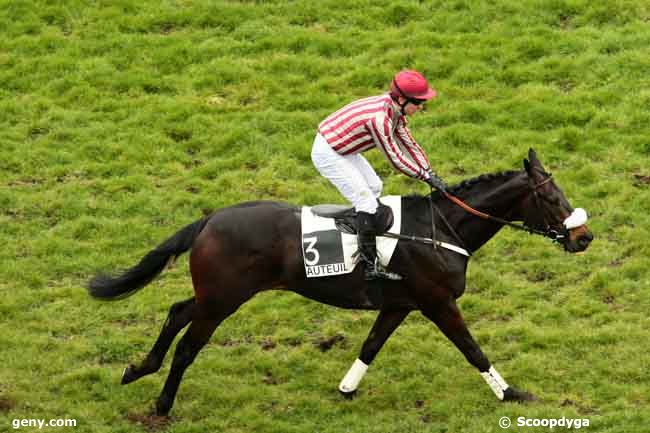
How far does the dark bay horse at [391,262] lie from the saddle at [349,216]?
17 centimetres

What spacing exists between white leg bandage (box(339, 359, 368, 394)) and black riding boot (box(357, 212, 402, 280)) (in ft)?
2.98

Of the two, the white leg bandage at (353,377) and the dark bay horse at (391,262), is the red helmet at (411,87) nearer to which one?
the dark bay horse at (391,262)

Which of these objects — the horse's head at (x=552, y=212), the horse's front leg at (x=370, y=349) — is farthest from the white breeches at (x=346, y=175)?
the horse's head at (x=552, y=212)

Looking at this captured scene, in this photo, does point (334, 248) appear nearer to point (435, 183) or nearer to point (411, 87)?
point (435, 183)

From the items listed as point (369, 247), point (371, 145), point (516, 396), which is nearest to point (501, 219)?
point (369, 247)

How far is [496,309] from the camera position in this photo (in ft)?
40.5

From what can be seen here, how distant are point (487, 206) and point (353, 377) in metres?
2.07

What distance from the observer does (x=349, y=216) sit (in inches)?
421

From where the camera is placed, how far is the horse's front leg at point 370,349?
10.9 metres

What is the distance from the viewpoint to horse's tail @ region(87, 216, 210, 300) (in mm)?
10812

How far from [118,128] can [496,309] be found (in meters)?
6.63

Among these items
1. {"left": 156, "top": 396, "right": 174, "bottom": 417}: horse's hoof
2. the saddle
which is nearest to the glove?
the saddle

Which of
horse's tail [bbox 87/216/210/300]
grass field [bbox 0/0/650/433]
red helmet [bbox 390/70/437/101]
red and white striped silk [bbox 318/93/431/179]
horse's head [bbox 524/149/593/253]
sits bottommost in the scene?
grass field [bbox 0/0/650/433]

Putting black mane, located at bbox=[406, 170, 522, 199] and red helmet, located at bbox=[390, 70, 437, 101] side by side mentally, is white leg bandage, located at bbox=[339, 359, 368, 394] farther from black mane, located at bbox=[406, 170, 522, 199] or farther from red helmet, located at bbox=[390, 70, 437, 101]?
red helmet, located at bbox=[390, 70, 437, 101]
